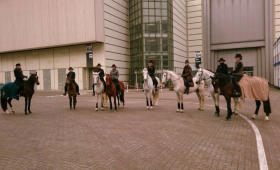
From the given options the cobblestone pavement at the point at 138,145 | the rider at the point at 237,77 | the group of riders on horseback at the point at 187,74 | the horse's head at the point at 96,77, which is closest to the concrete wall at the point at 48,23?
the group of riders on horseback at the point at 187,74

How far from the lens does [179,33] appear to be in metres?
41.5

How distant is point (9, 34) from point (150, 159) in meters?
43.2

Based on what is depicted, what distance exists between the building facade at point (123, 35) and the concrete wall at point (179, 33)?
0.58 ft

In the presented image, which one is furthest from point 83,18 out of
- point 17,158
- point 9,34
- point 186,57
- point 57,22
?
point 17,158

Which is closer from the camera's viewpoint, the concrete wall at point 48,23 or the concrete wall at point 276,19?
the concrete wall at point 48,23

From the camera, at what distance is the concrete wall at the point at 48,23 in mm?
31719

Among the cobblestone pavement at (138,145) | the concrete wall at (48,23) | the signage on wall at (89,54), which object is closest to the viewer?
the cobblestone pavement at (138,145)

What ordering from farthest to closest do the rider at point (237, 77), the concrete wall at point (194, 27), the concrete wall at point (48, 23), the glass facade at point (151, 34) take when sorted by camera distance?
the concrete wall at point (194, 27) → the glass facade at point (151, 34) → the concrete wall at point (48, 23) → the rider at point (237, 77)

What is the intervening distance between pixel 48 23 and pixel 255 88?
111 ft

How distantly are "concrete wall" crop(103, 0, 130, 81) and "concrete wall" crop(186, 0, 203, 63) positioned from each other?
532 inches

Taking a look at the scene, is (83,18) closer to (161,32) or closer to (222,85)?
(161,32)

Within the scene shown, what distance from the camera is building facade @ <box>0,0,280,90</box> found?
33312 millimetres

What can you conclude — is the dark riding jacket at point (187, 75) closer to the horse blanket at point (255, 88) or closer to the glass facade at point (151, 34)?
the horse blanket at point (255, 88)

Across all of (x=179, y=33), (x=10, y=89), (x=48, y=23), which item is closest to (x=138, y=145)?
(x=10, y=89)
